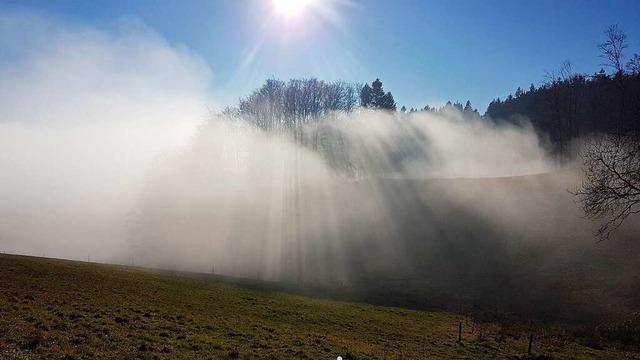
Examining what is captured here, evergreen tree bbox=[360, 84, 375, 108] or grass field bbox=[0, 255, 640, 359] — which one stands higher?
evergreen tree bbox=[360, 84, 375, 108]

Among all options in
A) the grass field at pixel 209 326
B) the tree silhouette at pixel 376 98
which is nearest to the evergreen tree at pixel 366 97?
the tree silhouette at pixel 376 98

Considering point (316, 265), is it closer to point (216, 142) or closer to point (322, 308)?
point (322, 308)

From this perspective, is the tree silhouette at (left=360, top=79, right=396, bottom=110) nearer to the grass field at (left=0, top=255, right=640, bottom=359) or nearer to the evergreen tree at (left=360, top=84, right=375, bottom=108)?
the evergreen tree at (left=360, top=84, right=375, bottom=108)

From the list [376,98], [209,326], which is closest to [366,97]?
[376,98]

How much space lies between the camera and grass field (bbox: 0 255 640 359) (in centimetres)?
1395

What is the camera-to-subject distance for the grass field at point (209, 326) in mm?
13945

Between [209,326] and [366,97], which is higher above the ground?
[366,97]

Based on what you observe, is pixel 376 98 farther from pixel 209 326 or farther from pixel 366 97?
pixel 209 326

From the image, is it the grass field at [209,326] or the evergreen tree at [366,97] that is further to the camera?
the evergreen tree at [366,97]

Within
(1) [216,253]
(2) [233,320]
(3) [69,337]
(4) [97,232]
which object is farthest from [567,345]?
(4) [97,232]

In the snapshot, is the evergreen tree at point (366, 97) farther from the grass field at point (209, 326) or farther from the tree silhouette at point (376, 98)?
the grass field at point (209, 326)

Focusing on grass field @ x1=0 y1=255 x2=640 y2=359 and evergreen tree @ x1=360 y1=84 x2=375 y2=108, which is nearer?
grass field @ x1=0 y1=255 x2=640 y2=359

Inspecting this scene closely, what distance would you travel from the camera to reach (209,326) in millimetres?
18531

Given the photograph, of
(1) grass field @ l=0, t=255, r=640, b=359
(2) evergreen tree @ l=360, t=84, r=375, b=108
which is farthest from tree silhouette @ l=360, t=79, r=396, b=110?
(1) grass field @ l=0, t=255, r=640, b=359
